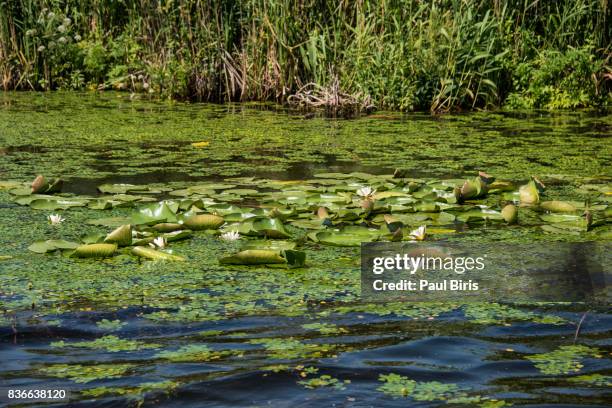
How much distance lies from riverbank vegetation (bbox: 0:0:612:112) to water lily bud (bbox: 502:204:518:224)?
13.6 feet

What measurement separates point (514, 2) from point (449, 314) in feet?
20.8

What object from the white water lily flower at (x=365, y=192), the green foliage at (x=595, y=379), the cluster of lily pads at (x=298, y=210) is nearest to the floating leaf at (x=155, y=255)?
the cluster of lily pads at (x=298, y=210)

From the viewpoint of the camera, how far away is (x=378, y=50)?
8.41 meters

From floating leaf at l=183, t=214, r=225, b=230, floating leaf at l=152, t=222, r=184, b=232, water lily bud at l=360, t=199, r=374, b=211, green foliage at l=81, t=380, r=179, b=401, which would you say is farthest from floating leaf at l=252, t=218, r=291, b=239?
green foliage at l=81, t=380, r=179, b=401

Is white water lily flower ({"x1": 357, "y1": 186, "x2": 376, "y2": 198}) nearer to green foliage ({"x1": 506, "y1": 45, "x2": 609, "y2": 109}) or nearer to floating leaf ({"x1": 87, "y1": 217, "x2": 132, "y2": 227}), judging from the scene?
floating leaf ({"x1": 87, "y1": 217, "x2": 132, "y2": 227})

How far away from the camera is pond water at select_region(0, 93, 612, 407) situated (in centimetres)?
236

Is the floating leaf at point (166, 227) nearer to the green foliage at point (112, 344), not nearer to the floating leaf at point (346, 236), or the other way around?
the floating leaf at point (346, 236)

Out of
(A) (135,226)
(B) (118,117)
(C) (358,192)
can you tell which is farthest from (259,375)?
(B) (118,117)

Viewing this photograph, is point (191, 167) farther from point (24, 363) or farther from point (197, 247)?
point (24, 363)

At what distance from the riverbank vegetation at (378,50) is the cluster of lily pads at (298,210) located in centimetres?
334

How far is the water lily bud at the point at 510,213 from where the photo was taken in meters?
4.22

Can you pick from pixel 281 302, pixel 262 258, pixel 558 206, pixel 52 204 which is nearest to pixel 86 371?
pixel 281 302

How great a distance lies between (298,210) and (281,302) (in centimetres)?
139

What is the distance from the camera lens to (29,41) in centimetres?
1026
